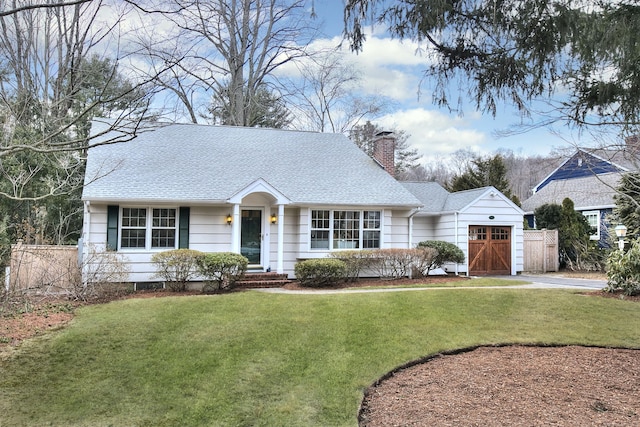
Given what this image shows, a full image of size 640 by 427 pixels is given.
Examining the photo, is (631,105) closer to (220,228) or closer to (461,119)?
(461,119)

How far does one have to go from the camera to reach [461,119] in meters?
5.72

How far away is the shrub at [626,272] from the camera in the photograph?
1170 cm

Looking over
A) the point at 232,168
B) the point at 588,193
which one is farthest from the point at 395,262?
the point at 588,193

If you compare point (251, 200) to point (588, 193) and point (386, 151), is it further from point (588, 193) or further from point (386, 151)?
point (588, 193)

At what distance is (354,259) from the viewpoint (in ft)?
46.7

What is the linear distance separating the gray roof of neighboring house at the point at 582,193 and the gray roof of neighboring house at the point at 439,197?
6.93 m

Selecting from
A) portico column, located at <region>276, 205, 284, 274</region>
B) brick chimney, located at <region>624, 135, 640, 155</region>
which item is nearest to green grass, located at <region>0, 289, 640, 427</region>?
portico column, located at <region>276, 205, 284, 274</region>

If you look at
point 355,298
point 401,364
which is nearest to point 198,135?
point 355,298

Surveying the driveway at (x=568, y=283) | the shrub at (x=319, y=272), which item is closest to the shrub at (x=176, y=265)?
the shrub at (x=319, y=272)

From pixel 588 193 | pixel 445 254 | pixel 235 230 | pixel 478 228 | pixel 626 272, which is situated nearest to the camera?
pixel 626 272

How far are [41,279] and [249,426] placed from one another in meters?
8.42

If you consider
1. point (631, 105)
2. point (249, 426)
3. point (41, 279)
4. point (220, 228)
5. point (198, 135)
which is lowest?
point (249, 426)

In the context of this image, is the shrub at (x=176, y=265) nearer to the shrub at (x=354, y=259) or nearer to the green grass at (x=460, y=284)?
the shrub at (x=354, y=259)

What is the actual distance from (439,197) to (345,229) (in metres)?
5.66
